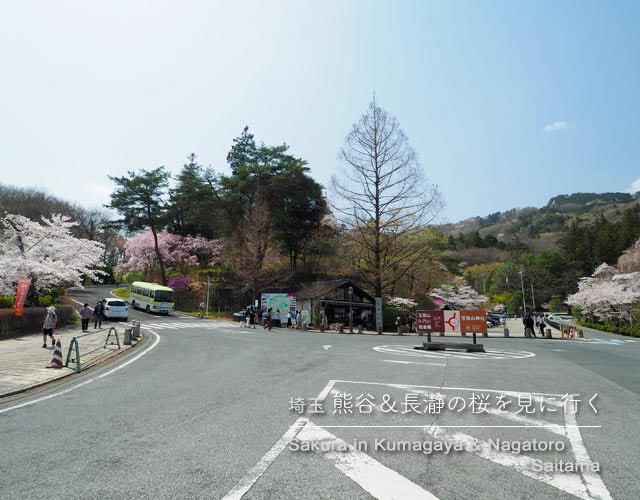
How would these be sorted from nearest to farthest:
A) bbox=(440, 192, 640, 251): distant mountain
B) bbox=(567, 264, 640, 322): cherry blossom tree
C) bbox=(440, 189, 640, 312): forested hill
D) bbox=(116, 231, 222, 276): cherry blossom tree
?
1. bbox=(567, 264, 640, 322): cherry blossom tree
2. bbox=(116, 231, 222, 276): cherry blossom tree
3. bbox=(440, 189, 640, 312): forested hill
4. bbox=(440, 192, 640, 251): distant mountain

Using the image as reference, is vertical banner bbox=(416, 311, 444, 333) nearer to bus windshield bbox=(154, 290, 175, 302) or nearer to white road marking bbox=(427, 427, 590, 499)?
white road marking bbox=(427, 427, 590, 499)

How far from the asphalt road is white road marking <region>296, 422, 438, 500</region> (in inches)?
0.8

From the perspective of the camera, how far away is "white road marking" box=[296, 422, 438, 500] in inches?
137

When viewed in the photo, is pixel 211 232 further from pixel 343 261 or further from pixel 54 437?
pixel 54 437

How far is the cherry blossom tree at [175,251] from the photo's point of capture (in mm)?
53125

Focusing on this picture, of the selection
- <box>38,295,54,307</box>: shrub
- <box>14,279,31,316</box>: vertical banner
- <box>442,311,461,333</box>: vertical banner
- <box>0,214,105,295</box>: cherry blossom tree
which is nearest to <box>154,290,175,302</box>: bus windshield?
<box>0,214,105,295</box>: cherry blossom tree

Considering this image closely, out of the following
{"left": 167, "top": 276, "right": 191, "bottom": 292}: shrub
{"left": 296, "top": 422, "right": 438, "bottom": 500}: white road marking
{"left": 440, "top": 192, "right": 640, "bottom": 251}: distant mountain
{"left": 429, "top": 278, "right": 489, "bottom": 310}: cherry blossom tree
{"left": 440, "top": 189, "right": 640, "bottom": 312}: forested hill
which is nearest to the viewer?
{"left": 296, "top": 422, "right": 438, "bottom": 500}: white road marking

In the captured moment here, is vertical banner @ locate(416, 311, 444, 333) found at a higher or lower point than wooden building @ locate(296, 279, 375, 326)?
lower

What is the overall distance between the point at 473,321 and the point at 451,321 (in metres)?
0.92

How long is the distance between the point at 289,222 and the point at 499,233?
137552 mm

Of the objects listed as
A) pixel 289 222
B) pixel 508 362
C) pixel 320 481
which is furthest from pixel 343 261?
pixel 320 481

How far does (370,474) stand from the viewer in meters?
3.88

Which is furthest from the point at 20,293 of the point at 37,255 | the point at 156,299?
the point at 156,299

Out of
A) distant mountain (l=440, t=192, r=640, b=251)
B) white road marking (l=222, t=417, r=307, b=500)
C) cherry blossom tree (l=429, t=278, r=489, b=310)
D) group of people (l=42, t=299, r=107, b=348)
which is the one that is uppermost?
distant mountain (l=440, t=192, r=640, b=251)
